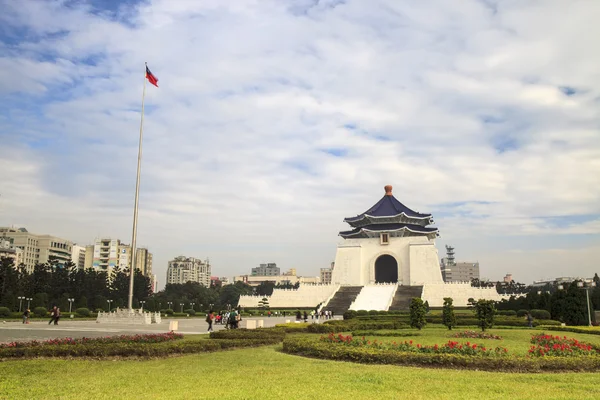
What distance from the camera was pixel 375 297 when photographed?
1660 inches

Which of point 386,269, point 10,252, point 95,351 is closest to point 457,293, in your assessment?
point 386,269

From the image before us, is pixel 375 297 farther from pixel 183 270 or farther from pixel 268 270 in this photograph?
pixel 268 270

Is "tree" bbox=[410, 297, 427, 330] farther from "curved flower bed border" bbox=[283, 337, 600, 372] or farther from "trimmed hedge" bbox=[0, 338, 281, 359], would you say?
"trimmed hedge" bbox=[0, 338, 281, 359]

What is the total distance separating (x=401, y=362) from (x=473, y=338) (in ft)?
22.3

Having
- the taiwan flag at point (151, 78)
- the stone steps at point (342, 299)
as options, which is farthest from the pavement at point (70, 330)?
the stone steps at point (342, 299)

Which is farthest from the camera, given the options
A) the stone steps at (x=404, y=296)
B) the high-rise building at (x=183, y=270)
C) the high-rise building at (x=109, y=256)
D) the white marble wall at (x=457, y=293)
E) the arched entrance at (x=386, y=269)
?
the high-rise building at (x=183, y=270)

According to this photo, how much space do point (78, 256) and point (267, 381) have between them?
317ft

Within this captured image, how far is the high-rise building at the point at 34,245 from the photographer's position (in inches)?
3093

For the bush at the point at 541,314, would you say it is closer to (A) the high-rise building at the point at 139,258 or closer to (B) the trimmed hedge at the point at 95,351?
(B) the trimmed hedge at the point at 95,351

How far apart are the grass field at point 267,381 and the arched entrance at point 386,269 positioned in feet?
158

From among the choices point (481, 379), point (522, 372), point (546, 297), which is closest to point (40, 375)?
point (481, 379)

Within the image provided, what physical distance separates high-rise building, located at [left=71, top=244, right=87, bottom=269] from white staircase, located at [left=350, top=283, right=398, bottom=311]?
6543 cm

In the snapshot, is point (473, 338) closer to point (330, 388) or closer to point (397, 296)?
point (330, 388)

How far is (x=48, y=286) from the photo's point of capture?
1677 inches
